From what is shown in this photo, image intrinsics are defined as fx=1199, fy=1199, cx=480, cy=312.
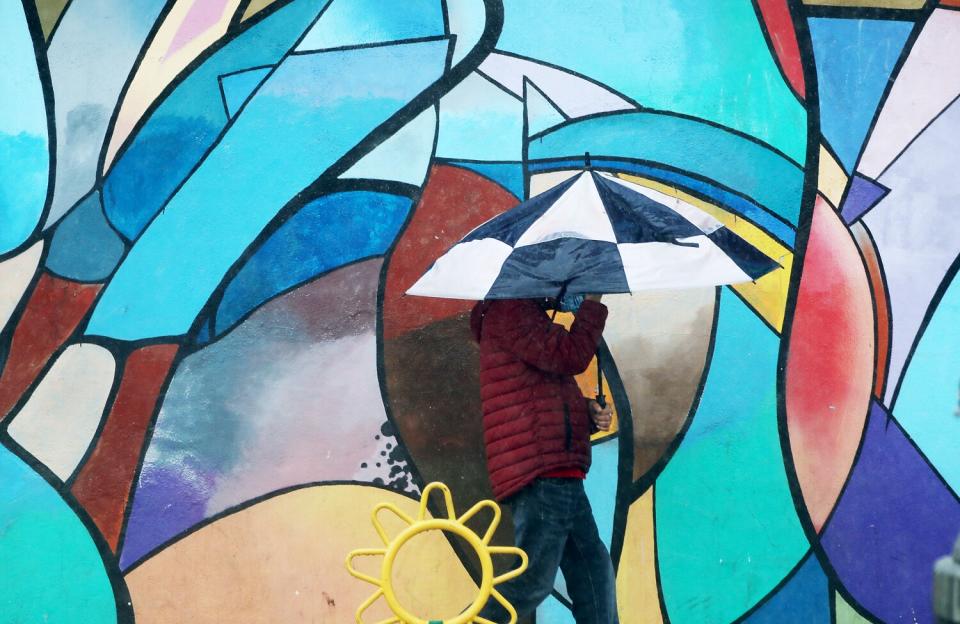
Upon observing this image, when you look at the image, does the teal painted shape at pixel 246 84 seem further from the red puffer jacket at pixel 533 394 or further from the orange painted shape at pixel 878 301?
the orange painted shape at pixel 878 301

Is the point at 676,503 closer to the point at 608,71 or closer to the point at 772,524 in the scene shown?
the point at 772,524

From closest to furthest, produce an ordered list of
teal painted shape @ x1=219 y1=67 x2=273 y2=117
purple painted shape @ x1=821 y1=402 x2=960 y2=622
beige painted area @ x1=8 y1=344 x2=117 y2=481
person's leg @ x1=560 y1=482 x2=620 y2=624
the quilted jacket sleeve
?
the quilted jacket sleeve → person's leg @ x1=560 y1=482 x2=620 y2=624 → purple painted shape @ x1=821 y1=402 x2=960 y2=622 → beige painted area @ x1=8 y1=344 x2=117 y2=481 → teal painted shape @ x1=219 y1=67 x2=273 y2=117

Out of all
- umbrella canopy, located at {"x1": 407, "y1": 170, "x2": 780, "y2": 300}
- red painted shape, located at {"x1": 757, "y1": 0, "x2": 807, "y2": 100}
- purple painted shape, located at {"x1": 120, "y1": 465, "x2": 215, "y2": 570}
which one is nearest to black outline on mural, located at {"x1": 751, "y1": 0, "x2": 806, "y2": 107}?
red painted shape, located at {"x1": 757, "y1": 0, "x2": 807, "y2": 100}

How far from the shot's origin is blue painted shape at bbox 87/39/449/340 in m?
4.99

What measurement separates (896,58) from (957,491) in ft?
5.88

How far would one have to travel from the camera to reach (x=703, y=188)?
4969 millimetres

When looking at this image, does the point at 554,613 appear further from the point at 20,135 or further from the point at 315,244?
the point at 20,135

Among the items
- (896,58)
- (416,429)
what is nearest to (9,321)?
(416,429)

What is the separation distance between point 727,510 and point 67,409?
275 centimetres

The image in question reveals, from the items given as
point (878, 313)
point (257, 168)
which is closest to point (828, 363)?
point (878, 313)

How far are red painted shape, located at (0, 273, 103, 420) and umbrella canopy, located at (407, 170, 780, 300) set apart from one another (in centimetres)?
164

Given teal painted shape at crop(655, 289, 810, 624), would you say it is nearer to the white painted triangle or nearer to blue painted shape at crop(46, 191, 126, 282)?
the white painted triangle

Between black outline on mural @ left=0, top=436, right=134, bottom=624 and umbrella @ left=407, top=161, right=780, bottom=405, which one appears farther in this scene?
black outline on mural @ left=0, top=436, right=134, bottom=624

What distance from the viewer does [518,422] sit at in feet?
13.9
